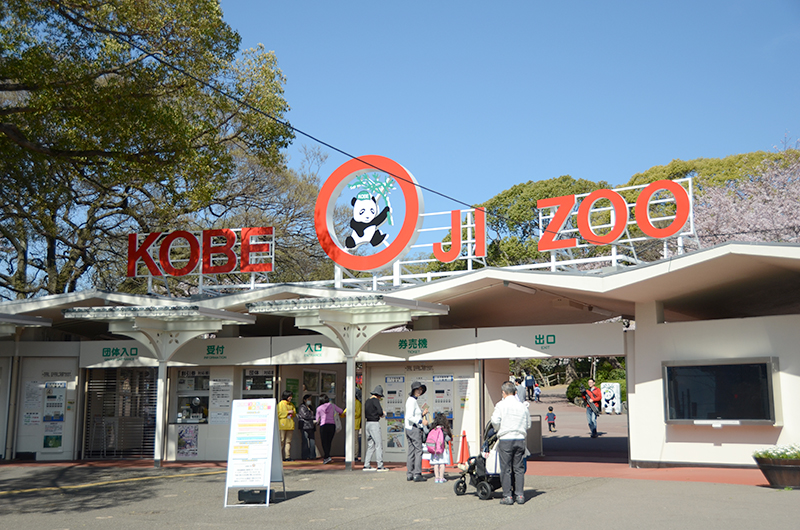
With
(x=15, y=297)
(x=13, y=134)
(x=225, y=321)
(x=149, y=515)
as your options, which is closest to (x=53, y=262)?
(x=15, y=297)

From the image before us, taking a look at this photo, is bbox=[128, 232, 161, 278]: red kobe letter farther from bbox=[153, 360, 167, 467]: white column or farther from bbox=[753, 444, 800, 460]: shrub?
bbox=[753, 444, 800, 460]: shrub

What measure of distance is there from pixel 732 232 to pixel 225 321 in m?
18.3

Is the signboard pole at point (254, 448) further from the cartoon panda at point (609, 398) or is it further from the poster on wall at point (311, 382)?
the cartoon panda at point (609, 398)

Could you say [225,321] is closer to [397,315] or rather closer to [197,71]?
[397,315]

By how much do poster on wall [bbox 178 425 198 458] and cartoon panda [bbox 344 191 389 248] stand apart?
17.5 ft

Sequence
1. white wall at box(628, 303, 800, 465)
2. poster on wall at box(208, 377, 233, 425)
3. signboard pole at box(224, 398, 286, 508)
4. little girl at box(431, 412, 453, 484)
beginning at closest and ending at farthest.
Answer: signboard pole at box(224, 398, 286, 508)
little girl at box(431, 412, 453, 484)
white wall at box(628, 303, 800, 465)
poster on wall at box(208, 377, 233, 425)

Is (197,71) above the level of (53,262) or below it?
above

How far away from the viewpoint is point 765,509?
8008mm

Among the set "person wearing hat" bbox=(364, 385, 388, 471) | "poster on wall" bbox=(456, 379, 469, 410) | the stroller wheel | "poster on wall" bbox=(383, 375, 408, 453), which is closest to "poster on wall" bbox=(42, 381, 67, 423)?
"poster on wall" bbox=(383, 375, 408, 453)

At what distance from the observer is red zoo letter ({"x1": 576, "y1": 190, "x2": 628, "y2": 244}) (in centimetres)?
1420

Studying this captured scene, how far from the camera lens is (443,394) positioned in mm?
14914

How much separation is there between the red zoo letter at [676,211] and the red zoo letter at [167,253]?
32.7ft

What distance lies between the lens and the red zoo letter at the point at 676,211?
Answer: 13.6 meters

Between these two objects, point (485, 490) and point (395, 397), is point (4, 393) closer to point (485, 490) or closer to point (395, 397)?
point (395, 397)
